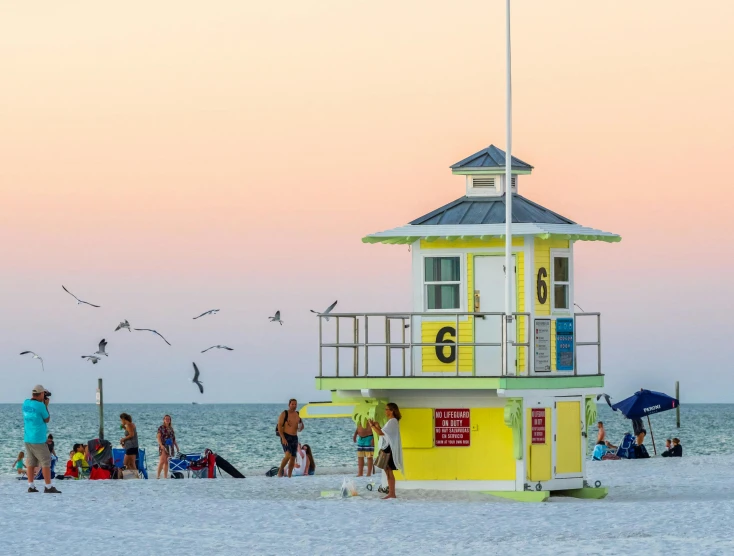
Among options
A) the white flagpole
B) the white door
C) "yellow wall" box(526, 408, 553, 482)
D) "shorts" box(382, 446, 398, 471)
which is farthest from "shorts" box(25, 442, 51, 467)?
"yellow wall" box(526, 408, 553, 482)

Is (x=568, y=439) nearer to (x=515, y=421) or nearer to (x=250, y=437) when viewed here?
(x=515, y=421)

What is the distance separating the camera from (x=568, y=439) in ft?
82.4

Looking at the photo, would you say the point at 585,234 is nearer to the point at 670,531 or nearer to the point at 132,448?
the point at 670,531

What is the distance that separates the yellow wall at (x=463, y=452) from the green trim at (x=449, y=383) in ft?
2.56

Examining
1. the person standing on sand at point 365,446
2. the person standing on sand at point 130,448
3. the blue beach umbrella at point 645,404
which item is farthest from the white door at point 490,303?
the blue beach umbrella at point 645,404

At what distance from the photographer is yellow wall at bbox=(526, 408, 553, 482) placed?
24344 mm

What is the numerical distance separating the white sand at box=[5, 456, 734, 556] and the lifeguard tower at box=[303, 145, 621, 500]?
2.22 ft

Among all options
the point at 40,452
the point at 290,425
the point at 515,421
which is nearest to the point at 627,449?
the point at 290,425

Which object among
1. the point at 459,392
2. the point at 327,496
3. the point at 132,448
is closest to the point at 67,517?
the point at 327,496

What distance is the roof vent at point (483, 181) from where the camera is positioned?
25.8 metres

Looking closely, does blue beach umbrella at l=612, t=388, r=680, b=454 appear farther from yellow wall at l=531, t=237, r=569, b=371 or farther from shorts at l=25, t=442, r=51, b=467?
shorts at l=25, t=442, r=51, b=467

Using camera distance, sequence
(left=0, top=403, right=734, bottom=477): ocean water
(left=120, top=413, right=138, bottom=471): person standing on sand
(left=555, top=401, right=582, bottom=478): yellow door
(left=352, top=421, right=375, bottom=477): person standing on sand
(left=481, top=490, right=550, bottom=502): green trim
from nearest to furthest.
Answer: (left=481, top=490, right=550, bottom=502): green trim
(left=555, top=401, right=582, bottom=478): yellow door
(left=120, top=413, right=138, bottom=471): person standing on sand
(left=352, top=421, right=375, bottom=477): person standing on sand
(left=0, top=403, right=734, bottom=477): ocean water

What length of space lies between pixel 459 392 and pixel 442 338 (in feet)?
3.43

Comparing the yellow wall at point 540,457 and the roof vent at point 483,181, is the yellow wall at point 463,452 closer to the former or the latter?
the yellow wall at point 540,457
